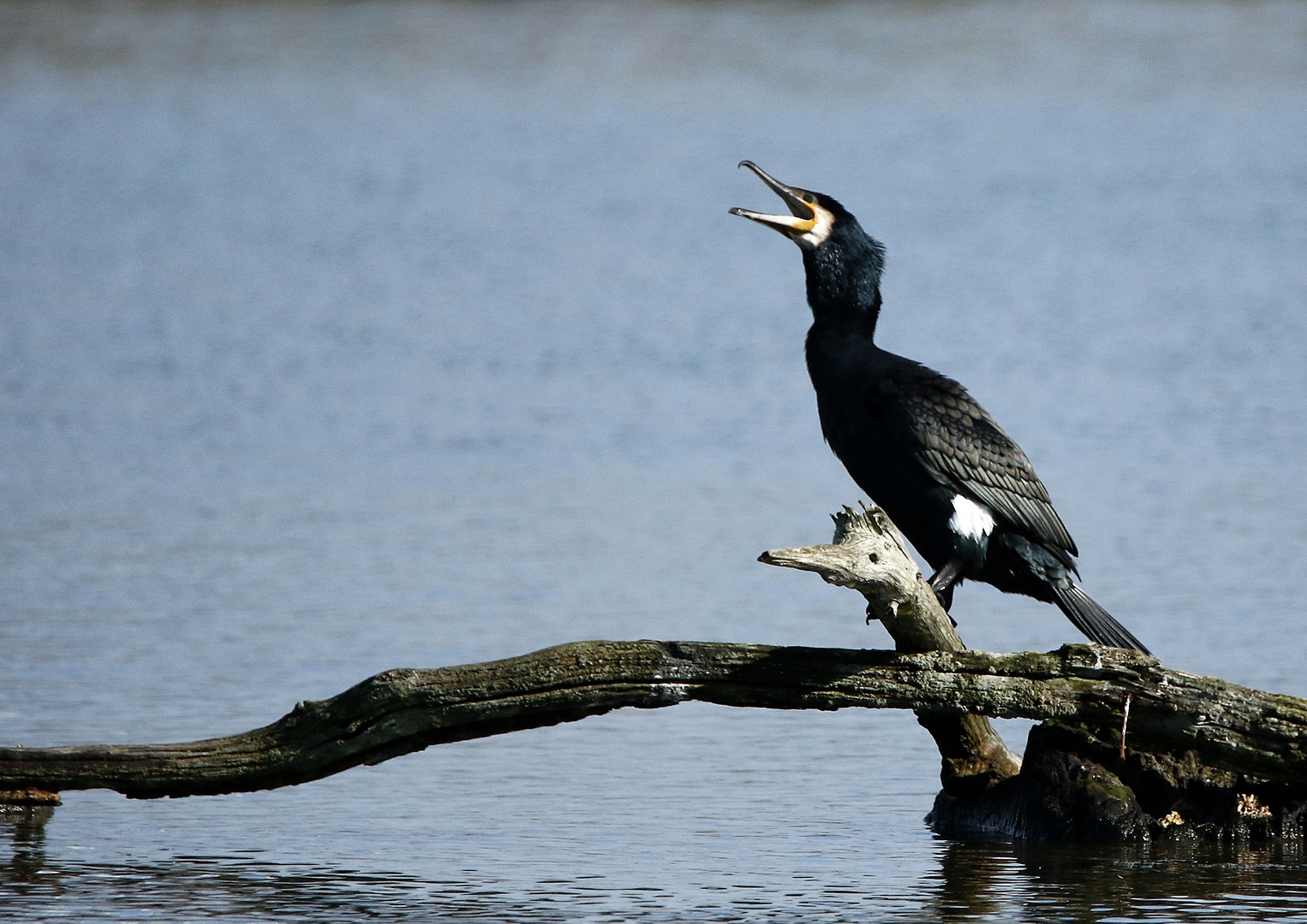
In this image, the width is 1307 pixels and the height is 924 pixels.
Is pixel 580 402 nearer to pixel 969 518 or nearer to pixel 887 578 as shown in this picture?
pixel 969 518

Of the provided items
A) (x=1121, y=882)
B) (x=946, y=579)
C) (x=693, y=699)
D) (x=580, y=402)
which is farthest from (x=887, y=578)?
(x=580, y=402)

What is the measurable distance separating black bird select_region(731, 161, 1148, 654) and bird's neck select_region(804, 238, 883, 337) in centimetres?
6

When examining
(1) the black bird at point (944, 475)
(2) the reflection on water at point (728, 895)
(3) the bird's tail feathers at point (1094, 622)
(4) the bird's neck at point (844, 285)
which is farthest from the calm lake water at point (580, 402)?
(4) the bird's neck at point (844, 285)

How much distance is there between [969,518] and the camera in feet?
22.2

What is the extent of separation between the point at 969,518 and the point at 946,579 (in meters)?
0.23

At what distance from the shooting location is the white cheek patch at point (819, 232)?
720 centimetres

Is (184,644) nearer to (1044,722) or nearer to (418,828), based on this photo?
(418,828)

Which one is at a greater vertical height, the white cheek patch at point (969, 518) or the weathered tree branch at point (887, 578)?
the white cheek patch at point (969, 518)

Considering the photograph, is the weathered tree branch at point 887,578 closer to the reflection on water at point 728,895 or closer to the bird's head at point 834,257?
the reflection on water at point 728,895

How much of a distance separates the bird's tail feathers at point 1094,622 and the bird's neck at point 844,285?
1215 mm

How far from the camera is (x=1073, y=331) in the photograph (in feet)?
65.7

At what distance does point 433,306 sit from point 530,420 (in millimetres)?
6076

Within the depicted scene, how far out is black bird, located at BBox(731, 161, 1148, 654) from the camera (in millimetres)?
6738

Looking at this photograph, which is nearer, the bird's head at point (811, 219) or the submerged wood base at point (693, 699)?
the submerged wood base at point (693, 699)
